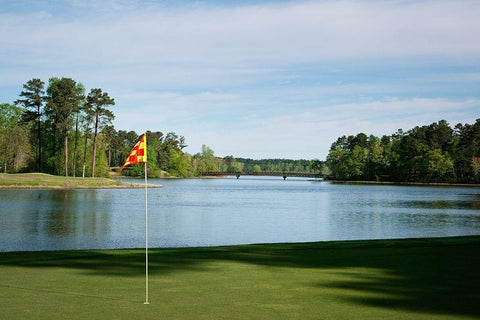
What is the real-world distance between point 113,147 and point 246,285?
181 m

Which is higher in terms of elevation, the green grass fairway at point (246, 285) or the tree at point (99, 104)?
the tree at point (99, 104)

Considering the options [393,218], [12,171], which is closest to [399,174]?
[12,171]

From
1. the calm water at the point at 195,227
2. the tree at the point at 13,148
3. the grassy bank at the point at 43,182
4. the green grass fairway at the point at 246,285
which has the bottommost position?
the calm water at the point at 195,227

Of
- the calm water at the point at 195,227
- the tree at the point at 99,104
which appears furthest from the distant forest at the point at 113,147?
the calm water at the point at 195,227

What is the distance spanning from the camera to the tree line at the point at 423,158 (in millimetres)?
127188

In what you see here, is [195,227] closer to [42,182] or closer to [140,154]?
[140,154]

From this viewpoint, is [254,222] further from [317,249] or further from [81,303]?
[81,303]

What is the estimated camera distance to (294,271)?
11320mm

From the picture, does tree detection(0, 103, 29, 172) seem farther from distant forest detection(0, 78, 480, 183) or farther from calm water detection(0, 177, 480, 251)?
calm water detection(0, 177, 480, 251)

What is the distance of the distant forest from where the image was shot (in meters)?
89.4

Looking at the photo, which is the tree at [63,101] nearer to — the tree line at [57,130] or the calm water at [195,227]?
the tree line at [57,130]

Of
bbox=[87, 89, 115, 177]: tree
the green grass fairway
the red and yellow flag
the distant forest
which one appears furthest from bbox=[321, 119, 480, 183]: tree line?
the red and yellow flag

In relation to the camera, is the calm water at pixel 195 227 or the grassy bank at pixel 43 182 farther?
the grassy bank at pixel 43 182

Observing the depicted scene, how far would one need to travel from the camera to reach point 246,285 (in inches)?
374
